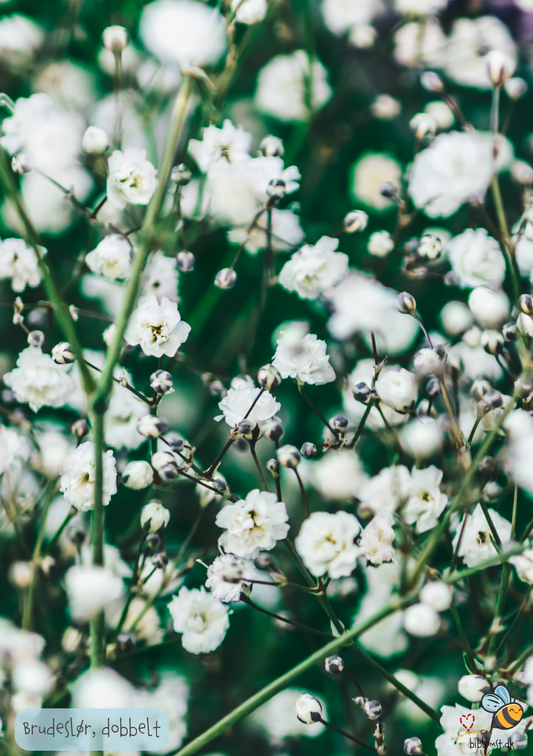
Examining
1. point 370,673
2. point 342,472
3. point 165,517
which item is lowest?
point 370,673

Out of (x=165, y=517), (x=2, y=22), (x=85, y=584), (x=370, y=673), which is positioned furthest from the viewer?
(x=2, y=22)

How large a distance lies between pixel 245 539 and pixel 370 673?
27 cm

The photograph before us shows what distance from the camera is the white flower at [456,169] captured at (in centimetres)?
43

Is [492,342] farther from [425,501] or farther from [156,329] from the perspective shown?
[156,329]

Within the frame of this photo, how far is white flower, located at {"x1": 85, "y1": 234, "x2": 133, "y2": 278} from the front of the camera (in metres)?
0.48

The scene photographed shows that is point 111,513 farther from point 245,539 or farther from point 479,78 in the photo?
point 479,78

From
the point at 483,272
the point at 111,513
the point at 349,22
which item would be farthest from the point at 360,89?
the point at 111,513

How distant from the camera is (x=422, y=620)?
32 cm

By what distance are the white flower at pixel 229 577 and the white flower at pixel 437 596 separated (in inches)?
4.3

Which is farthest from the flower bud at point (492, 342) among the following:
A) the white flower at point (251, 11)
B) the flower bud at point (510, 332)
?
the white flower at point (251, 11)

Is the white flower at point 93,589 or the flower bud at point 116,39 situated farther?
the flower bud at point 116,39

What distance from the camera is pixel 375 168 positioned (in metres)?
0.70

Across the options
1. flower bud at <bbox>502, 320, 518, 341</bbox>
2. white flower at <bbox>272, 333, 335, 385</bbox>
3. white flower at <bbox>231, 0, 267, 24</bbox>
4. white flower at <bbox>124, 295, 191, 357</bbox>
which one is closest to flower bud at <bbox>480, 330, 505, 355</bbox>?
flower bud at <bbox>502, 320, 518, 341</bbox>

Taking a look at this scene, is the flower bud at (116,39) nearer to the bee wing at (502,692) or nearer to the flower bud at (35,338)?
the flower bud at (35,338)
